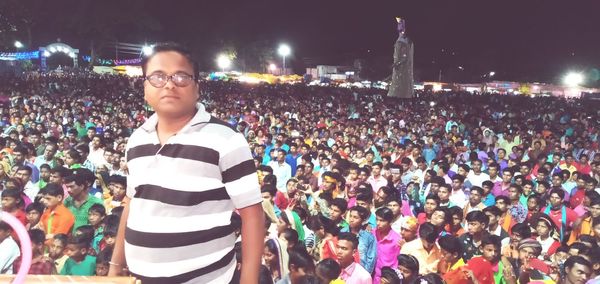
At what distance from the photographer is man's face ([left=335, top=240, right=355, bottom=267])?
13.3ft

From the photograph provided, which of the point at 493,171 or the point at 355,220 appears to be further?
the point at 493,171

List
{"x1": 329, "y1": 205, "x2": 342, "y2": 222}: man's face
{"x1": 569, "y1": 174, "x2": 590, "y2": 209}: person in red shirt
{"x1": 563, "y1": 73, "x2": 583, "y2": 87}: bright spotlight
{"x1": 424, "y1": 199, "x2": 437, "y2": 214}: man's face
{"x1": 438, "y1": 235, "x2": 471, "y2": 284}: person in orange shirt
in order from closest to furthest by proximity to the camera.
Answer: {"x1": 438, "y1": 235, "x2": 471, "y2": 284}: person in orange shirt → {"x1": 329, "y1": 205, "x2": 342, "y2": 222}: man's face → {"x1": 424, "y1": 199, "x2": 437, "y2": 214}: man's face → {"x1": 569, "y1": 174, "x2": 590, "y2": 209}: person in red shirt → {"x1": 563, "y1": 73, "x2": 583, "y2": 87}: bright spotlight

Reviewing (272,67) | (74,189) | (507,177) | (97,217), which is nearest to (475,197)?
(507,177)

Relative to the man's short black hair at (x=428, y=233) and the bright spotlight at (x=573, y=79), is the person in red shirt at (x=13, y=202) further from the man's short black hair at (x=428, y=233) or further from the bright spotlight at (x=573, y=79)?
the bright spotlight at (x=573, y=79)

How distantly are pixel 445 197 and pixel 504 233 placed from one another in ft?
3.10

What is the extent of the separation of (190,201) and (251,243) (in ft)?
0.85

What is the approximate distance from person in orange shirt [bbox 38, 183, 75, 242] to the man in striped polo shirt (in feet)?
11.1

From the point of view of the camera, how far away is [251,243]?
173 centimetres

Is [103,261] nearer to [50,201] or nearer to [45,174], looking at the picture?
[50,201]

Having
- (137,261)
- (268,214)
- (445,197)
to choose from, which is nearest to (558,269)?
(445,197)

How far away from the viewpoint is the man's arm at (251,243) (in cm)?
172

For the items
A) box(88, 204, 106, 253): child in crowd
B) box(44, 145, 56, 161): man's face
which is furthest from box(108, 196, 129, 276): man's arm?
box(44, 145, 56, 161): man's face

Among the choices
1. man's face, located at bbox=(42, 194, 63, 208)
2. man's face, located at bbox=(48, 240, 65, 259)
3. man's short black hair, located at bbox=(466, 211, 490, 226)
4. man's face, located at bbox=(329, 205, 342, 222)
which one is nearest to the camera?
man's face, located at bbox=(48, 240, 65, 259)

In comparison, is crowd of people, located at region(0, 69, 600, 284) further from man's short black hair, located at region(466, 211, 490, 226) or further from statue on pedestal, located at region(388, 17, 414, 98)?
statue on pedestal, located at region(388, 17, 414, 98)
